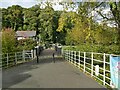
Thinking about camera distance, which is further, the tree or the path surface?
the tree

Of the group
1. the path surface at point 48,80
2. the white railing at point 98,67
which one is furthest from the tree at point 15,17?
the path surface at point 48,80

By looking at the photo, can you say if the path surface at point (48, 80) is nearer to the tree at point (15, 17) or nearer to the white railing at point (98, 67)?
the white railing at point (98, 67)

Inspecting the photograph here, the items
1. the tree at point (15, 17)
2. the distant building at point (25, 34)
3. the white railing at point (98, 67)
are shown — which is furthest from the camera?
the tree at point (15, 17)

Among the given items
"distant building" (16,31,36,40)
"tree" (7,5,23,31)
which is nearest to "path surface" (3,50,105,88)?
"distant building" (16,31,36,40)

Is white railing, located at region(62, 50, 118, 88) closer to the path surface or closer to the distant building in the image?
the path surface

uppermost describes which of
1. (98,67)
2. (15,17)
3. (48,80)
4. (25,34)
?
(15,17)

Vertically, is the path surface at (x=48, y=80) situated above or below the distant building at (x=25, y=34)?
below

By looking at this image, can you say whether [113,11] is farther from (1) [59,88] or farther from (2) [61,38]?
(2) [61,38]

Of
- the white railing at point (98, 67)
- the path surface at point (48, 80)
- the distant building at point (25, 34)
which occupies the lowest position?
the path surface at point (48, 80)

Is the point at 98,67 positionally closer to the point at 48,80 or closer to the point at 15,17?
the point at 48,80

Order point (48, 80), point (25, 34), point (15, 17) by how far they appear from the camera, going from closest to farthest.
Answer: point (48, 80), point (25, 34), point (15, 17)

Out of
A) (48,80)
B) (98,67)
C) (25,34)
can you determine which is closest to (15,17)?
(25,34)

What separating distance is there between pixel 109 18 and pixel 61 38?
153 ft

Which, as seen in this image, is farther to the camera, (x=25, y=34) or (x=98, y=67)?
(x=25, y=34)
